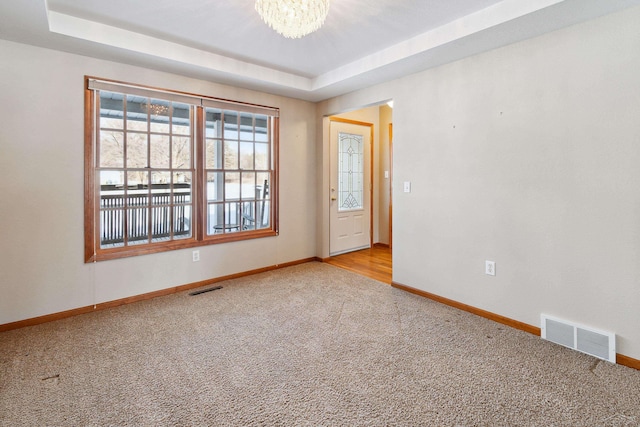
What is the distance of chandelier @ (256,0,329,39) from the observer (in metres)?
2.06

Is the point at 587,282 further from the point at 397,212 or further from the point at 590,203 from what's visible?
the point at 397,212

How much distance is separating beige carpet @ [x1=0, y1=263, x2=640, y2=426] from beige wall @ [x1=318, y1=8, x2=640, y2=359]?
17.0 inches

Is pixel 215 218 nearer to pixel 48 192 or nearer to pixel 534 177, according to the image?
pixel 48 192

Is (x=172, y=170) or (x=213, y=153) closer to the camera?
(x=172, y=170)

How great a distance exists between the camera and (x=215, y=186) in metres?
→ 4.11

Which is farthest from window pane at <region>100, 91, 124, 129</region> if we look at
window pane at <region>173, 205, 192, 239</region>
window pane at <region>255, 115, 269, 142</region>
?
window pane at <region>255, 115, 269, 142</region>

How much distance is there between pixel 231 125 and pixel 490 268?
3397mm

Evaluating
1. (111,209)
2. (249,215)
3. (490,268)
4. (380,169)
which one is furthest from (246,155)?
(490,268)

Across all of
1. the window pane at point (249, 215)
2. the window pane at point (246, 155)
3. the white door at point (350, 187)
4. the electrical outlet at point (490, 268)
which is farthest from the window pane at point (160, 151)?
the electrical outlet at point (490, 268)

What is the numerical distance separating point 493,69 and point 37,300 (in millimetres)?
4600

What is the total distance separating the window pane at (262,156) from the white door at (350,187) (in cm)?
117

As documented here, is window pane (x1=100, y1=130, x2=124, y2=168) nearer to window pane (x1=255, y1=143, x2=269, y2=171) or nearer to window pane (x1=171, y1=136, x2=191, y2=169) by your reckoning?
window pane (x1=171, y1=136, x2=191, y2=169)

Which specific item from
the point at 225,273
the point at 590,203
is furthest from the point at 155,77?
the point at 590,203

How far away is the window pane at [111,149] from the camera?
10.7ft
